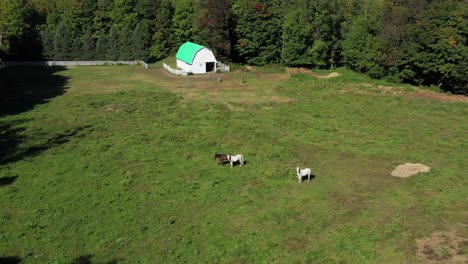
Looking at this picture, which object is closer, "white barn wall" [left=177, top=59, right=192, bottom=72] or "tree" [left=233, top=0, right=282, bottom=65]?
"white barn wall" [left=177, top=59, right=192, bottom=72]

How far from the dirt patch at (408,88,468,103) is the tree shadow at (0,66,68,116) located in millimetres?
42871

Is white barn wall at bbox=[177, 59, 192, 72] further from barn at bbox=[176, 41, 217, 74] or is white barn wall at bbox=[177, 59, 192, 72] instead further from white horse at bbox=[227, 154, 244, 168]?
white horse at bbox=[227, 154, 244, 168]

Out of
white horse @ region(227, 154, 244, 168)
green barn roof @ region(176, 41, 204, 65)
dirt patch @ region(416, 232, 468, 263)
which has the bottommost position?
dirt patch @ region(416, 232, 468, 263)

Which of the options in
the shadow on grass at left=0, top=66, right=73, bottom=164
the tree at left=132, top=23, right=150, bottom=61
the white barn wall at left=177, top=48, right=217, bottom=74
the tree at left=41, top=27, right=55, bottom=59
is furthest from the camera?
the tree at left=132, top=23, right=150, bottom=61

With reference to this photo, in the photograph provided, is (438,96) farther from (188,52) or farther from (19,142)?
(19,142)

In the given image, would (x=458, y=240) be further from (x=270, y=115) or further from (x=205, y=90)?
(x=205, y=90)

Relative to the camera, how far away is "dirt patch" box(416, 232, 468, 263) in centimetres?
1719

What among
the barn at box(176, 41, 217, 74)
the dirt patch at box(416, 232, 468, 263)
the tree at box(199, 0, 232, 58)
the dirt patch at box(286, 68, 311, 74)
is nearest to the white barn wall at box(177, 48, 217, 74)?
the barn at box(176, 41, 217, 74)

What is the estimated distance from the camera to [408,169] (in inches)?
1051

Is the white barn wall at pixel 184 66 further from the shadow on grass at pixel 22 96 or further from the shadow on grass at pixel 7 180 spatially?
the shadow on grass at pixel 7 180

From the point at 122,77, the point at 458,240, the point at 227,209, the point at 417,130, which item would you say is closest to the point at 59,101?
the point at 122,77

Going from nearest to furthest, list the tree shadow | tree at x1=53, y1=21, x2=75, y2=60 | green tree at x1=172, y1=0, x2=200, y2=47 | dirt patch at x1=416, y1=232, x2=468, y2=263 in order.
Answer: dirt patch at x1=416, y1=232, x2=468, y2=263, the tree shadow, tree at x1=53, y1=21, x2=75, y2=60, green tree at x1=172, y1=0, x2=200, y2=47

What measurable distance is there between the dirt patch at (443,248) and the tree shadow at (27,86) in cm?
3751

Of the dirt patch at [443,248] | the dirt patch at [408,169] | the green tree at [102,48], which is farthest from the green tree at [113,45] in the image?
the dirt patch at [443,248]
